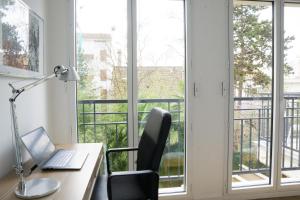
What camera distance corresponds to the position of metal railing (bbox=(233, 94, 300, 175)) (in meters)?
2.70

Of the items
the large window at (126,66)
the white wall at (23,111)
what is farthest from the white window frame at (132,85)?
the white wall at (23,111)

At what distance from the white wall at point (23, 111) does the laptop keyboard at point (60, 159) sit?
24 centimetres

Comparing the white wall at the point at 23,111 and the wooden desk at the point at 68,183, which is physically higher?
the white wall at the point at 23,111

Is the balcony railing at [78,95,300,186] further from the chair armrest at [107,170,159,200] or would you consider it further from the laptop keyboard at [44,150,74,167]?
the chair armrest at [107,170,159,200]

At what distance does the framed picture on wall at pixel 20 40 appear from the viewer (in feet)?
4.37

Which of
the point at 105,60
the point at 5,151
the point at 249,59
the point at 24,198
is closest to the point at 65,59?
the point at 105,60

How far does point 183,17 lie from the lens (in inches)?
98.0

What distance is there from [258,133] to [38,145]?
2.34 meters

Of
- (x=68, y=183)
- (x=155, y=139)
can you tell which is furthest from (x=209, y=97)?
(x=68, y=183)

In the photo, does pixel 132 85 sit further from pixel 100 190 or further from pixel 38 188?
pixel 38 188

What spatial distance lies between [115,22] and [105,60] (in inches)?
15.7

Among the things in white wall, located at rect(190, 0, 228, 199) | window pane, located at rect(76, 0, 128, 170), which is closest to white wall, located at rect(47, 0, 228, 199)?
white wall, located at rect(190, 0, 228, 199)

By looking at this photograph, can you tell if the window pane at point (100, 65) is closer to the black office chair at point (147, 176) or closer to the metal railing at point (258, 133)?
the black office chair at point (147, 176)

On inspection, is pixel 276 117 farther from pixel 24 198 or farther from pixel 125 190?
pixel 24 198
